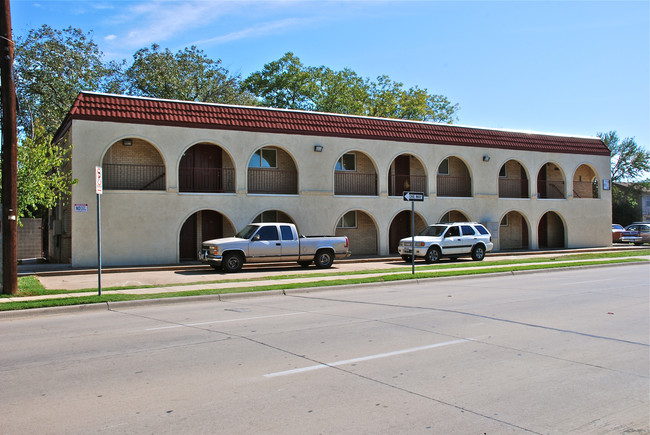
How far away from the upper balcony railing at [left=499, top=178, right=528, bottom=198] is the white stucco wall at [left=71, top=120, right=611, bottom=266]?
112cm

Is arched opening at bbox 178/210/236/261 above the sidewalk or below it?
above

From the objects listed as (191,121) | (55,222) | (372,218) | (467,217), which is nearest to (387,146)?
(372,218)

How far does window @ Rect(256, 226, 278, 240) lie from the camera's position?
20266 mm

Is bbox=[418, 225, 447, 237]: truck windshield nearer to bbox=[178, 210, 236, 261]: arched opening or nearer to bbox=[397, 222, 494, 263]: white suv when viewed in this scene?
bbox=[397, 222, 494, 263]: white suv

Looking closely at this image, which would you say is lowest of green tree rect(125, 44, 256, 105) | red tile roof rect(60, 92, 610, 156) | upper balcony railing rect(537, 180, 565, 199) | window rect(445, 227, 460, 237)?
window rect(445, 227, 460, 237)

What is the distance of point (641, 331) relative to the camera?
8305 mm

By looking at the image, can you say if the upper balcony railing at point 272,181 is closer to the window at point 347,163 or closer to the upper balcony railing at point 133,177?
the window at point 347,163

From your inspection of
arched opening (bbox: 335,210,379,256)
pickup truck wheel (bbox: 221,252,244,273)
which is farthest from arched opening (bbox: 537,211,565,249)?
pickup truck wheel (bbox: 221,252,244,273)

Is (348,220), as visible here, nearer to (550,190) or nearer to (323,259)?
(323,259)

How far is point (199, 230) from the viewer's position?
82.4 feet

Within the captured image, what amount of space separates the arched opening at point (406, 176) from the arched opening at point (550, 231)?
10081 millimetres

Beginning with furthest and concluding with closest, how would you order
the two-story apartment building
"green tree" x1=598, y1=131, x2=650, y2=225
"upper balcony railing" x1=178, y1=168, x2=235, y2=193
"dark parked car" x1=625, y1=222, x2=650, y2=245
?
"green tree" x1=598, y1=131, x2=650, y2=225 → "dark parked car" x1=625, y1=222, x2=650, y2=245 → "upper balcony railing" x1=178, y1=168, x2=235, y2=193 → the two-story apartment building

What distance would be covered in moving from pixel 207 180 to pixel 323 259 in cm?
707

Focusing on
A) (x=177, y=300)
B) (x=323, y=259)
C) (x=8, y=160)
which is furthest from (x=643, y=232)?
(x=8, y=160)
